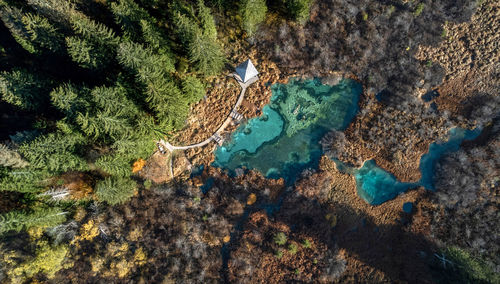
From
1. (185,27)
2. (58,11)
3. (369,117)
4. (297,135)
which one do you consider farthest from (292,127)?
(58,11)

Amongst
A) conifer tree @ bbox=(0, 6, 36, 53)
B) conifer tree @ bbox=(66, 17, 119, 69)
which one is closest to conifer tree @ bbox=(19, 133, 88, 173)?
conifer tree @ bbox=(66, 17, 119, 69)

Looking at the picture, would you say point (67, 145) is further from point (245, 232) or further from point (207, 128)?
point (245, 232)

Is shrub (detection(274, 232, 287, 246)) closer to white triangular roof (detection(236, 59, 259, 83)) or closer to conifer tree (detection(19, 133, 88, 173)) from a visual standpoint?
white triangular roof (detection(236, 59, 259, 83))

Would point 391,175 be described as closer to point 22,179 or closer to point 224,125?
point 224,125

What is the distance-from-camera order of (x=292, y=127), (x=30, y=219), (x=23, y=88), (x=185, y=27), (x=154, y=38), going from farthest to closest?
(x=292, y=127) → (x=30, y=219) → (x=23, y=88) → (x=154, y=38) → (x=185, y=27)

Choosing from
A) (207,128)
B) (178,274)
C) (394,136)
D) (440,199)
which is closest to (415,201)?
(440,199)

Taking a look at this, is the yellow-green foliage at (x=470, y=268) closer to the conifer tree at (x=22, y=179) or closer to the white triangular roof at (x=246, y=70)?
the white triangular roof at (x=246, y=70)
